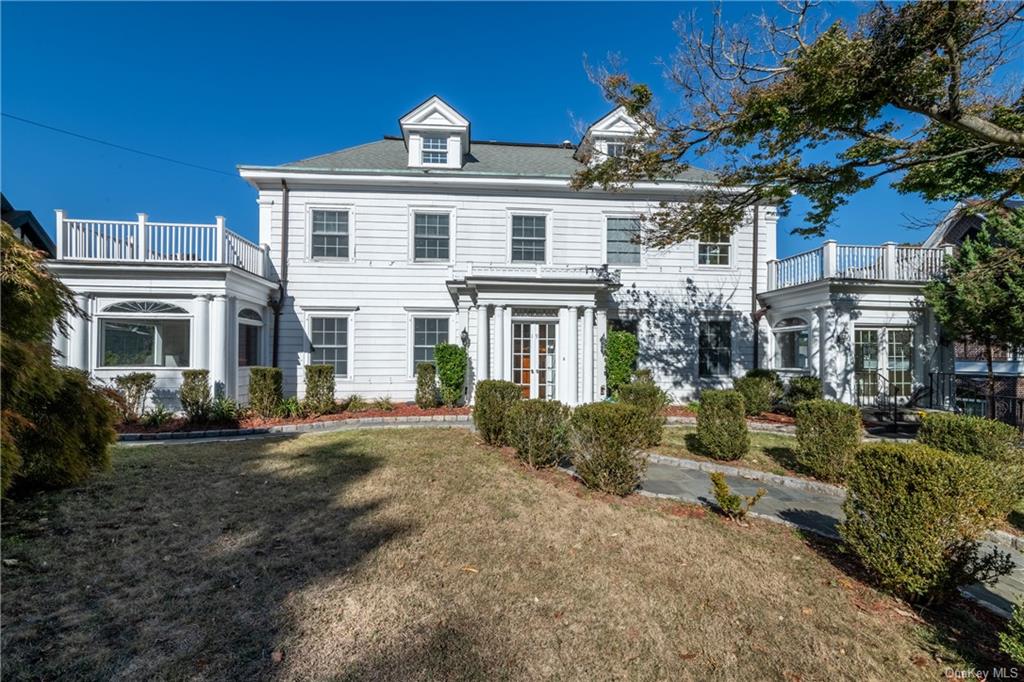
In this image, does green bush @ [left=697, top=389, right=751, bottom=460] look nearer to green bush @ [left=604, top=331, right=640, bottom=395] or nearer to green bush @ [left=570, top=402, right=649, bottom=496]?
green bush @ [left=570, top=402, right=649, bottom=496]

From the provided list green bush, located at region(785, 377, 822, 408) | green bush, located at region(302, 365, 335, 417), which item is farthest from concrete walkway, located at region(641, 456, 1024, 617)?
green bush, located at region(302, 365, 335, 417)

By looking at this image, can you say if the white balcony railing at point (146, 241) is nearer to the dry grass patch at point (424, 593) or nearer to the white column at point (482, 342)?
the white column at point (482, 342)

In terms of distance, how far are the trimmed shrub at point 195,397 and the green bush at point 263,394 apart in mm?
868

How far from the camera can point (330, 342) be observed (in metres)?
11.8

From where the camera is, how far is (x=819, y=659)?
2348mm

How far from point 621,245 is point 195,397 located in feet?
37.7

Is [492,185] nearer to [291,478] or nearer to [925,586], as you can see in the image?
[291,478]

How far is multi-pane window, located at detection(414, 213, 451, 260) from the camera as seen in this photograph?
12.1 meters

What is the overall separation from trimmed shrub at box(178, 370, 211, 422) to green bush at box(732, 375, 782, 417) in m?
12.5

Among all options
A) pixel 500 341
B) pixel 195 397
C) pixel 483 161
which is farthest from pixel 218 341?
pixel 483 161

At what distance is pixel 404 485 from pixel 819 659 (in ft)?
13.4

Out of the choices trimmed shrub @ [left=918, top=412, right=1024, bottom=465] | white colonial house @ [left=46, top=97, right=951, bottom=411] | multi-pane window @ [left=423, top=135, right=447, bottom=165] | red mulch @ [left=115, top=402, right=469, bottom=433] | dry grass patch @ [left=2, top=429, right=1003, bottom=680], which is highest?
multi-pane window @ [left=423, top=135, right=447, bottom=165]

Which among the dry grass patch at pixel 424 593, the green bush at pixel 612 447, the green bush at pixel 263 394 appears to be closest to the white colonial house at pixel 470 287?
the green bush at pixel 263 394

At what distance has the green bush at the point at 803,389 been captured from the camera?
10.5 meters
